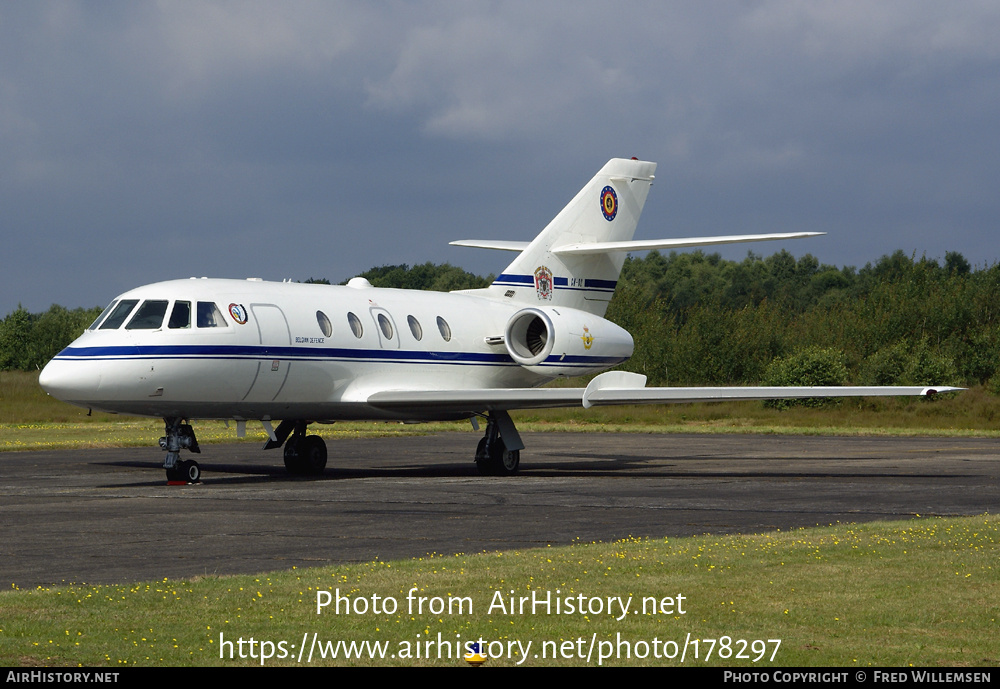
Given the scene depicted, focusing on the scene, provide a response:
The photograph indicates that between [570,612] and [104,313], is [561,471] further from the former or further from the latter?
[570,612]

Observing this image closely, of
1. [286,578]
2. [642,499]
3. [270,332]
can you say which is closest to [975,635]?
[286,578]

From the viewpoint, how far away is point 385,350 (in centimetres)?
2231

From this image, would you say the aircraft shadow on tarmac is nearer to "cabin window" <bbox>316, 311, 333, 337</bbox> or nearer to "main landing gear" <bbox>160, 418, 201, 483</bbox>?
"main landing gear" <bbox>160, 418, 201, 483</bbox>

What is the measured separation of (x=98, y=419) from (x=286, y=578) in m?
38.1

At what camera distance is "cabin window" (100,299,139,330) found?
19.2 m

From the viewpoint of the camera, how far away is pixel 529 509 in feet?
50.9

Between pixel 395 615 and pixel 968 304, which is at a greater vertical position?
pixel 968 304

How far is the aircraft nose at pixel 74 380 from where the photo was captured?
1836 centimetres

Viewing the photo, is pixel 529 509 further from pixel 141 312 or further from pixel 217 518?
pixel 141 312

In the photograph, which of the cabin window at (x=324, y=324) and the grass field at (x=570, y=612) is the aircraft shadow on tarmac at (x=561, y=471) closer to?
the cabin window at (x=324, y=324)

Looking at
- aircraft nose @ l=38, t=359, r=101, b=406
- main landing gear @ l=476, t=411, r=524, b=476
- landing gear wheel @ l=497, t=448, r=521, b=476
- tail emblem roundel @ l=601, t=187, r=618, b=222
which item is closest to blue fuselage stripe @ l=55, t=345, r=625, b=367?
aircraft nose @ l=38, t=359, r=101, b=406

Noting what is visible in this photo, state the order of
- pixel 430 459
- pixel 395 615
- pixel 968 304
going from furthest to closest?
pixel 968 304
pixel 430 459
pixel 395 615

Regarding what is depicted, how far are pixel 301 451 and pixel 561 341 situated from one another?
17.4 feet
